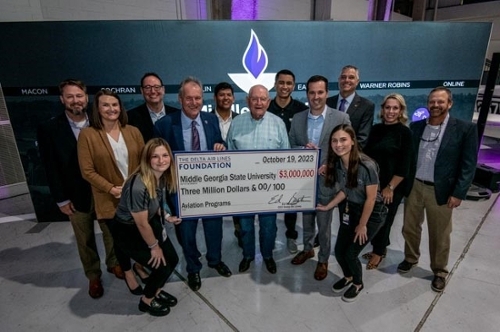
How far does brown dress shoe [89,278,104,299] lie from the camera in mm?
2391

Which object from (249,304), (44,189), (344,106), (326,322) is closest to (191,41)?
(344,106)

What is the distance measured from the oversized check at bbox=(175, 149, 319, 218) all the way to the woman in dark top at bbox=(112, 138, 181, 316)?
17cm

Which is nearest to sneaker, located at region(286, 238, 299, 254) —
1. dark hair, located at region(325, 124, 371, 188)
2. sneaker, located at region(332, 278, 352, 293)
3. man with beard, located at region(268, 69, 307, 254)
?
man with beard, located at region(268, 69, 307, 254)

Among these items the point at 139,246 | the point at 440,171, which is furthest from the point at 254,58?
the point at 139,246

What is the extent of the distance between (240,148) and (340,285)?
4.89 feet

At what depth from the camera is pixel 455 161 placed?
219 centimetres

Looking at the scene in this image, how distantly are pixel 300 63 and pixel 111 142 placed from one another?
2.82 meters

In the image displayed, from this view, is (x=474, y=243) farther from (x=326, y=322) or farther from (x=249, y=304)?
(x=249, y=304)

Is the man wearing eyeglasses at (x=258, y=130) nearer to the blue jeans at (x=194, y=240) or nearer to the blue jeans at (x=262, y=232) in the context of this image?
the blue jeans at (x=262, y=232)

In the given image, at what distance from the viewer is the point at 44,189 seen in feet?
12.4

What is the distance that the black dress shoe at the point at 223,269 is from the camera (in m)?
2.61

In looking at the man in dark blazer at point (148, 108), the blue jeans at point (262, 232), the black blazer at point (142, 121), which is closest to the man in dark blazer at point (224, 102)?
the man in dark blazer at point (148, 108)

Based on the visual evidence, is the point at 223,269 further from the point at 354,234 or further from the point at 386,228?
the point at 386,228

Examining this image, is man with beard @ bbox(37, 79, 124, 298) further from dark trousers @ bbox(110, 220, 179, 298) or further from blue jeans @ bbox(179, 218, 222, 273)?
blue jeans @ bbox(179, 218, 222, 273)
